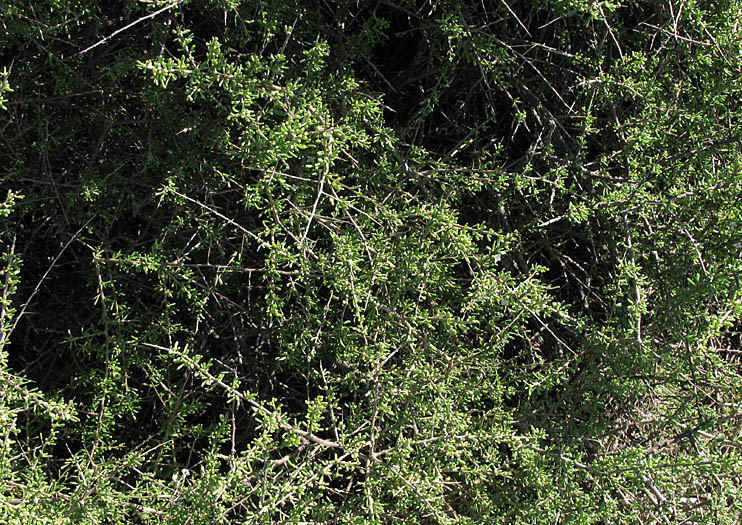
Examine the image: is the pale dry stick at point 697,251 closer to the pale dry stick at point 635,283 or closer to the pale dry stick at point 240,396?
the pale dry stick at point 635,283

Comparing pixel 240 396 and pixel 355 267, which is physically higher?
pixel 355 267

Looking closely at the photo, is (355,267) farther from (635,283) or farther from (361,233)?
(635,283)

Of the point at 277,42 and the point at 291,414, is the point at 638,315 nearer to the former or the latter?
the point at 291,414

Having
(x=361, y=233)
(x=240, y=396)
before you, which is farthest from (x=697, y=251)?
(x=240, y=396)

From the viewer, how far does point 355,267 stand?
149 cm

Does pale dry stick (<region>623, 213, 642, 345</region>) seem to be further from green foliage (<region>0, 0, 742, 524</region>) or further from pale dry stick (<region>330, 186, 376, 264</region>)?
pale dry stick (<region>330, 186, 376, 264</region>)

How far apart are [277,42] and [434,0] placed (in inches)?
15.2

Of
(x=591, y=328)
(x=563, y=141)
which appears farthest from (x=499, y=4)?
(x=591, y=328)

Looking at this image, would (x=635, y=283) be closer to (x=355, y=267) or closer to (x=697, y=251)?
(x=697, y=251)

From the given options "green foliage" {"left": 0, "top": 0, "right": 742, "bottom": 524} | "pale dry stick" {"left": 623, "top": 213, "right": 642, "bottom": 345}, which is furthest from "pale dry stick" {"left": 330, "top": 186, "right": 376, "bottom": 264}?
"pale dry stick" {"left": 623, "top": 213, "right": 642, "bottom": 345}

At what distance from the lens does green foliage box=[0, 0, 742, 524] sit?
1.49 metres

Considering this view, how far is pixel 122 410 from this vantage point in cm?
163

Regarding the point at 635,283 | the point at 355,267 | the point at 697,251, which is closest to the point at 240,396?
the point at 355,267

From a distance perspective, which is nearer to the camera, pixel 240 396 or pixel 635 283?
pixel 240 396
